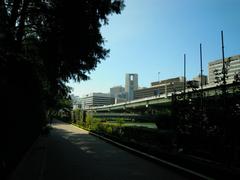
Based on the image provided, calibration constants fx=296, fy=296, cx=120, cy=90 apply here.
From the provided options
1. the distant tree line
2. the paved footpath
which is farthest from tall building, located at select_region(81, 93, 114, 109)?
the paved footpath

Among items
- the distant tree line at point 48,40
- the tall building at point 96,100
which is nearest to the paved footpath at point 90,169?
the distant tree line at point 48,40

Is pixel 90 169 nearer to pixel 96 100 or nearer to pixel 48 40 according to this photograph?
pixel 48 40

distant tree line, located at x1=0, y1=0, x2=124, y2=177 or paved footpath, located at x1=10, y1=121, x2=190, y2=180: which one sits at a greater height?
distant tree line, located at x1=0, y1=0, x2=124, y2=177

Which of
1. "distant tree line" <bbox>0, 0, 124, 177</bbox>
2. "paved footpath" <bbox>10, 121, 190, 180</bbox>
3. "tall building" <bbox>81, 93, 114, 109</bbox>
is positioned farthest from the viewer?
"tall building" <bbox>81, 93, 114, 109</bbox>

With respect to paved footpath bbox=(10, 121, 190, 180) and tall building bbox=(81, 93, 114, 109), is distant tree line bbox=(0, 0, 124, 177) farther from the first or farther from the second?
tall building bbox=(81, 93, 114, 109)

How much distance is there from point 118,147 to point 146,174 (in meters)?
7.80

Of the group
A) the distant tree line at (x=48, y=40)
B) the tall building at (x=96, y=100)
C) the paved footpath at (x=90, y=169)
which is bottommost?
the paved footpath at (x=90, y=169)

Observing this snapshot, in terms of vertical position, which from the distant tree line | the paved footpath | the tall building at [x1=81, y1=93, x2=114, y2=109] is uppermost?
the tall building at [x1=81, y1=93, x2=114, y2=109]

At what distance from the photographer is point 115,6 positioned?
13938 millimetres

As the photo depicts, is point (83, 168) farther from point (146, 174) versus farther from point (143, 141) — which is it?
point (143, 141)

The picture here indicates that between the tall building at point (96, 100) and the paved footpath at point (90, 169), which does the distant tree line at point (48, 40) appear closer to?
the paved footpath at point (90, 169)

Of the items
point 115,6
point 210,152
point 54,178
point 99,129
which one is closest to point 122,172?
point 54,178

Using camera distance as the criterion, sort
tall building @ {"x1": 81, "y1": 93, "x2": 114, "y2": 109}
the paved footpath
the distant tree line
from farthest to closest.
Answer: tall building @ {"x1": 81, "y1": 93, "x2": 114, "y2": 109}, the distant tree line, the paved footpath

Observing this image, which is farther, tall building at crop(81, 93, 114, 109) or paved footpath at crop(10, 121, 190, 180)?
tall building at crop(81, 93, 114, 109)
